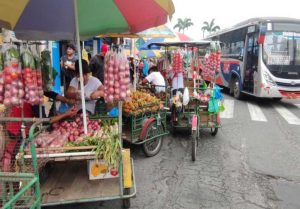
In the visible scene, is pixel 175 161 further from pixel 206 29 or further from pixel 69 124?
pixel 206 29

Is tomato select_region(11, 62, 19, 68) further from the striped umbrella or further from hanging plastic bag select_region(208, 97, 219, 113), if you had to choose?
hanging plastic bag select_region(208, 97, 219, 113)

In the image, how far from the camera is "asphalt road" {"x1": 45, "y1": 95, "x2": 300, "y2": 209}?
15.9 ft

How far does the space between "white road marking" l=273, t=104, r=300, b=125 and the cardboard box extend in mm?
7923

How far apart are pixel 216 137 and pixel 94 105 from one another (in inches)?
156

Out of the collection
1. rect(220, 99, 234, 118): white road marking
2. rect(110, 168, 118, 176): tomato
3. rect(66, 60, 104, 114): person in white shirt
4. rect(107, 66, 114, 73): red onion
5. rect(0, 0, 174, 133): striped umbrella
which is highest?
rect(0, 0, 174, 133): striped umbrella

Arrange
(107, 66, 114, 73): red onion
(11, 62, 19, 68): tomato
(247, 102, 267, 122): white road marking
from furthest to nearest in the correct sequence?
(247, 102, 267, 122): white road marking < (107, 66, 114, 73): red onion < (11, 62, 19, 68): tomato

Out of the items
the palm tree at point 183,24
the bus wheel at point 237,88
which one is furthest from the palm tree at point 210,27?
the bus wheel at point 237,88

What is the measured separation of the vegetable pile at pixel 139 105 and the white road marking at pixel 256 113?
207 inches

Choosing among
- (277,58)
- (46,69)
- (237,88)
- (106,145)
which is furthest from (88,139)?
(237,88)

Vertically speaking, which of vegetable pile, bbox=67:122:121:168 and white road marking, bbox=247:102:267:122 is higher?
vegetable pile, bbox=67:122:121:168

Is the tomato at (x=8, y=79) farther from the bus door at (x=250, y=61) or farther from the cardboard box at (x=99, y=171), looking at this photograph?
the bus door at (x=250, y=61)

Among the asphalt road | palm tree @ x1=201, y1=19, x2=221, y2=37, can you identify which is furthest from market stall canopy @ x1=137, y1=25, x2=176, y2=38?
palm tree @ x1=201, y1=19, x2=221, y2=37

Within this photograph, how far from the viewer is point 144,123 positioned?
6.38 m

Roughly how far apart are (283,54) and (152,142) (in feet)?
26.8
